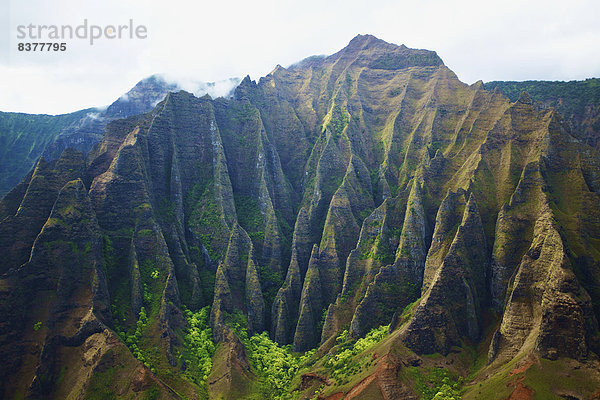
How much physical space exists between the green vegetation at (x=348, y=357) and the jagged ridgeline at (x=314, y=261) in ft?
1.55

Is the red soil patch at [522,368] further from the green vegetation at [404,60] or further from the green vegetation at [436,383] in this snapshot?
the green vegetation at [404,60]

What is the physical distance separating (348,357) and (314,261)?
26648mm

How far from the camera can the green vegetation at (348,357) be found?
6667 centimetres

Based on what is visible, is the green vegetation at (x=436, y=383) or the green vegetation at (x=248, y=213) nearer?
the green vegetation at (x=436, y=383)

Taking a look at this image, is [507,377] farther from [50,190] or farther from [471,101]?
[50,190]

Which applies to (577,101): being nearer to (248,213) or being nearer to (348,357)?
(248,213)

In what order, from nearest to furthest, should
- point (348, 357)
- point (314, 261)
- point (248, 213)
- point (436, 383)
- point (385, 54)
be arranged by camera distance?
point (436, 383)
point (348, 357)
point (314, 261)
point (248, 213)
point (385, 54)

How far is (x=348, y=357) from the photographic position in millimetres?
72562

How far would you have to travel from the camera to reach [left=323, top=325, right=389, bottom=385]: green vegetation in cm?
6667

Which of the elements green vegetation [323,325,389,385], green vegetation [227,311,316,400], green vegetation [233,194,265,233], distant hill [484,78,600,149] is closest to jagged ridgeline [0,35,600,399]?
green vegetation [227,311,316,400]

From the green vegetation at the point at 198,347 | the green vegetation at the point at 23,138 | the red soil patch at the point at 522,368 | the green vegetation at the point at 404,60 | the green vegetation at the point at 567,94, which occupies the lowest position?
the green vegetation at the point at 198,347

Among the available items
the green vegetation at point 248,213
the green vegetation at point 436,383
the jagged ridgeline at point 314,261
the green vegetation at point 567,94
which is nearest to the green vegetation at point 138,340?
the jagged ridgeline at point 314,261

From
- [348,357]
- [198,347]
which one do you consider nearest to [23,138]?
[198,347]

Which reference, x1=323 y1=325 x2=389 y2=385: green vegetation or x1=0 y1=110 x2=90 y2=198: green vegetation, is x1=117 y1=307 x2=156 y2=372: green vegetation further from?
x1=0 y1=110 x2=90 y2=198: green vegetation
